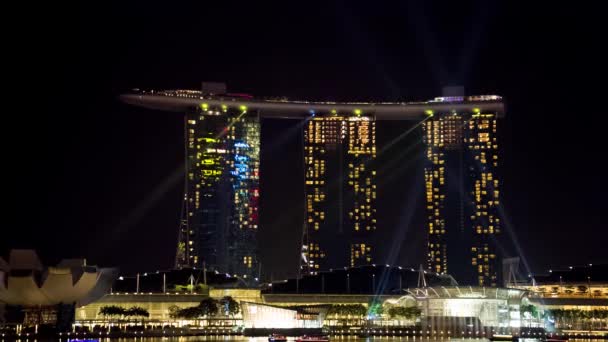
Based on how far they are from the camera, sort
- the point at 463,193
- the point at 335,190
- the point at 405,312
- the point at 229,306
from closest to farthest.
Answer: the point at 405,312, the point at 229,306, the point at 463,193, the point at 335,190

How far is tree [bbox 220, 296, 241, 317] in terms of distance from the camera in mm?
124938

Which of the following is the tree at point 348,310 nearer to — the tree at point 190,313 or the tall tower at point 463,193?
the tree at point 190,313

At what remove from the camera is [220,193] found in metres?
151

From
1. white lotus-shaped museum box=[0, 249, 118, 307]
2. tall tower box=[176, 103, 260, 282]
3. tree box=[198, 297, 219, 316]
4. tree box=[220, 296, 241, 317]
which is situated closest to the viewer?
white lotus-shaped museum box=[0, 249, 118, 307]

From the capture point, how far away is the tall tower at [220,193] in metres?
150

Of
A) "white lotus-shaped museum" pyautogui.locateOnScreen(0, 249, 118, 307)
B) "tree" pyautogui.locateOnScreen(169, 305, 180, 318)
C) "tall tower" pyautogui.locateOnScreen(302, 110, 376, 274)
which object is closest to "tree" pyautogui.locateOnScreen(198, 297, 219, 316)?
"tree" pyautogui.locateOnScreen(169, 305, 180, 318)

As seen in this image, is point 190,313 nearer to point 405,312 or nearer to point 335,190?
point 405,312

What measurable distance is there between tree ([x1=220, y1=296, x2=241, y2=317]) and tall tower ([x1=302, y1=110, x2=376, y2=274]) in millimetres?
46995

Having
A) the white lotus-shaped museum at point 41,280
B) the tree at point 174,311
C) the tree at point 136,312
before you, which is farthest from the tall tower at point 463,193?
the white lotus-shaped museum at point 41,280

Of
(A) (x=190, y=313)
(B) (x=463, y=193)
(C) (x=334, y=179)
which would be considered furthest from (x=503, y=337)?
(C) (x=334, y=179)

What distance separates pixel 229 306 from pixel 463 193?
56326 millimetres

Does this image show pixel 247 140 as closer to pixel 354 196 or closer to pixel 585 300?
pixel 354 196

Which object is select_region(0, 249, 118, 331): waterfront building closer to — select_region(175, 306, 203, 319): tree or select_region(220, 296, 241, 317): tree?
select_region(175, 306, 203, 319): tree

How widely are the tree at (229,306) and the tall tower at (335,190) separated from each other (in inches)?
1850
